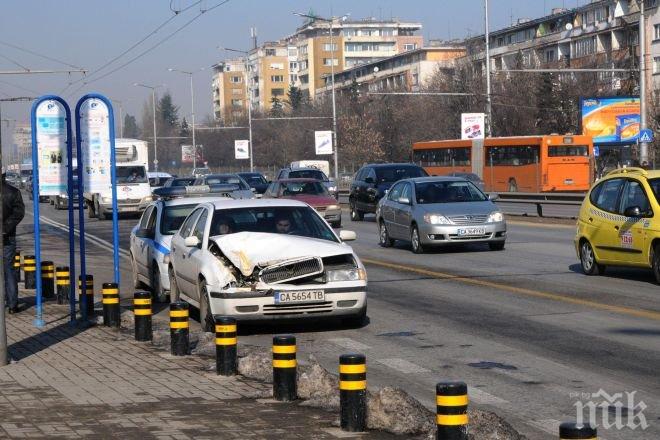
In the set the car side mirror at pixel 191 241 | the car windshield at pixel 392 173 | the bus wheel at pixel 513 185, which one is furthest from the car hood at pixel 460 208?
the bus wheel at pixel 513 185

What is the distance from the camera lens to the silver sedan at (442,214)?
23812 millimetres

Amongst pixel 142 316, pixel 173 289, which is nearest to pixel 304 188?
pixel 173 289

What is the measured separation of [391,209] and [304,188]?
32.6 ft

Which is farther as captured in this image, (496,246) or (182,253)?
(496,246)

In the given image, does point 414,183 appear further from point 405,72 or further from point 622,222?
point 405,72

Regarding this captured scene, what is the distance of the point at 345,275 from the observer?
12.8 m

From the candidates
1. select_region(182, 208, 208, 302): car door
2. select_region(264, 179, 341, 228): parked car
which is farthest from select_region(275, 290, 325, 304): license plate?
select_region(264, 179, 341, 228): parked car

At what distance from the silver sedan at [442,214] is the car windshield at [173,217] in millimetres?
7520

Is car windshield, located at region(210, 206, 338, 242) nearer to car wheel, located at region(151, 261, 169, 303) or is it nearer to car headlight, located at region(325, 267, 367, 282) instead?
A: car headlight, located at region(325, 267, 367, 282)

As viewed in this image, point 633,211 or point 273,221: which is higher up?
point 273,221

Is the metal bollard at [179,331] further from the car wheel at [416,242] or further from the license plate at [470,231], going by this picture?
the car wheel at [416,242]

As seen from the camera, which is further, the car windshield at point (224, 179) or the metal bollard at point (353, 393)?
the car windshield at point (224, 179)

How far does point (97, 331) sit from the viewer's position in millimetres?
13555

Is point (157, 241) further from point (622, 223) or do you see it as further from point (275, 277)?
point (622, 223)
